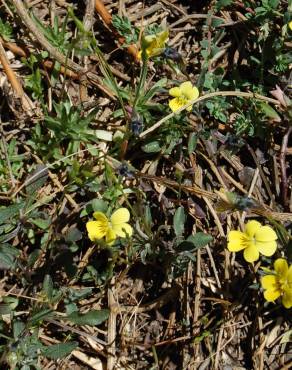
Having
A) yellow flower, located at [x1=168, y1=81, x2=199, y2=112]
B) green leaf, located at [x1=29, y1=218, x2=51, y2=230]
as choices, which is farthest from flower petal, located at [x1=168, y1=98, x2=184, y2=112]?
green leaf, located at [x1=29, y1=218, x2=51, y2=230]

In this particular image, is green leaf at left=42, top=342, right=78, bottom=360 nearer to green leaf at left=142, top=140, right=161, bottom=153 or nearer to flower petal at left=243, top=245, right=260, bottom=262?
flower petal at left=243, top=245, right=260, bottom=262

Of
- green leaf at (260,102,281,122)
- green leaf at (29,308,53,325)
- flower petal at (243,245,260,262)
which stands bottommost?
green leaf at (29,308,53,325)

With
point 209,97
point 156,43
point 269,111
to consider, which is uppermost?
point 156,43

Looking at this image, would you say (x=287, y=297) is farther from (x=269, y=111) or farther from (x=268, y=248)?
(x=269, y=111)

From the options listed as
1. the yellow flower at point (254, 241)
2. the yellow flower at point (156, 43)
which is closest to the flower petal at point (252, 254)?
the yellow flower at point (254, 241)

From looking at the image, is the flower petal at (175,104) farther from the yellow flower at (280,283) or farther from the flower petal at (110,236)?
the yellow flower at (280,283)

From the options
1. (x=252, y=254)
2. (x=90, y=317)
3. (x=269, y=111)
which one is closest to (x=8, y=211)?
(x=90, y=317)

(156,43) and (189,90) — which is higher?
(156,43)
